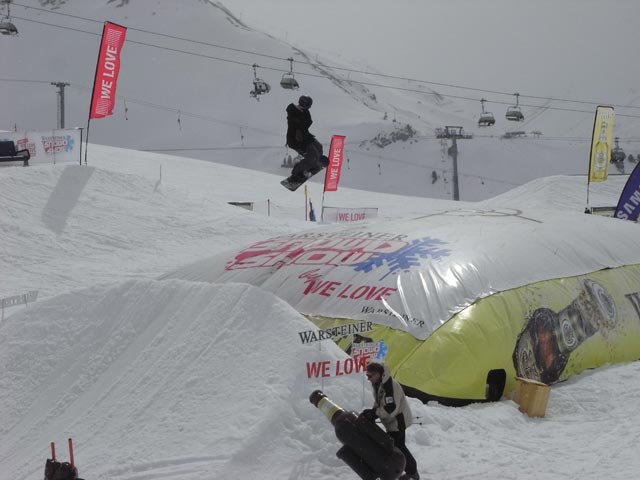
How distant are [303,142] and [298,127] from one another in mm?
272

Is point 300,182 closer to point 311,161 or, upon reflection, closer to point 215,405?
point 311,161

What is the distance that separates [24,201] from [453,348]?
16872mm

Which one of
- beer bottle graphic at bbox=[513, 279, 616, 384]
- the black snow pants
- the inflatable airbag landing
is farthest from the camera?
beer bottle graphic at bbox=[513, 279, 616, 384]

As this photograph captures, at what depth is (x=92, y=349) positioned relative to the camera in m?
9.31

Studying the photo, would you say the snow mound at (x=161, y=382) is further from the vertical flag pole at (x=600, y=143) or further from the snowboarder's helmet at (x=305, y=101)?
the vertical flag pole at (x=600, y=143)

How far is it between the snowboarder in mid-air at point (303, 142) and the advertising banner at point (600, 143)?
21.1 meters

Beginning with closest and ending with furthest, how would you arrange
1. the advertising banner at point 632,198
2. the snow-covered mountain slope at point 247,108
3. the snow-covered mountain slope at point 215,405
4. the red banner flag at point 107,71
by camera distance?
the snow-covered mountain slope at point 215,405 → the advertising banner at point 632,198 → the red banner flag at point 107,71 → the snow-covered mountain slope at point 247,108

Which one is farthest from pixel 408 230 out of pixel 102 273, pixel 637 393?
pixel 102 273

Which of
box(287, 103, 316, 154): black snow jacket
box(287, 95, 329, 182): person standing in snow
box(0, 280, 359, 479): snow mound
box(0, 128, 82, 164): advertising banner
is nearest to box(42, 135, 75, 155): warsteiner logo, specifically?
box(0, 128, 82, 164): advertising banner

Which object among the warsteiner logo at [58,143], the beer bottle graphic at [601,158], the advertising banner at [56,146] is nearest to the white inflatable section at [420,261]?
the advertising banner at [56,146]

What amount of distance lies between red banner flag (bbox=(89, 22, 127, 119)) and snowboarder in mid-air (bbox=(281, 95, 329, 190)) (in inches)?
620

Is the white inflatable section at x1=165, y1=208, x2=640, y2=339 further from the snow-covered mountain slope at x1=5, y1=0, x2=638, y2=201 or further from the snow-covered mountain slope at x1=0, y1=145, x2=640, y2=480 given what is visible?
the snow-covered mountain slope at x1=5, y1=0, x2=638, y2=201

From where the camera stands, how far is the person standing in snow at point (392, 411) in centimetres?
602

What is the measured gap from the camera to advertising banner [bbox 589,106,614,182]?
1116 inches
